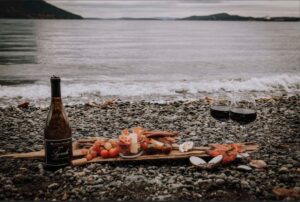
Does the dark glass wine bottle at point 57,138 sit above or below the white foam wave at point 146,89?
above

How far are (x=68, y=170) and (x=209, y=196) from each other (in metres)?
2.26

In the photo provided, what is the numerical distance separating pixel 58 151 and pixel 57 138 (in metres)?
0.19

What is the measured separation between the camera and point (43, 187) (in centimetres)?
534

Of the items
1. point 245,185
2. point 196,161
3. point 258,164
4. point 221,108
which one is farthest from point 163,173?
point 258,164

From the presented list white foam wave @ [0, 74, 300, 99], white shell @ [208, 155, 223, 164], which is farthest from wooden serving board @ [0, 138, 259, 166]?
white foam wave @ [0, 74, 300, 99]

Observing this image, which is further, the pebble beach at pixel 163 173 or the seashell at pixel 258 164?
the seashell at pixel 258 164

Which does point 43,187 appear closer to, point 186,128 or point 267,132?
point 186,128

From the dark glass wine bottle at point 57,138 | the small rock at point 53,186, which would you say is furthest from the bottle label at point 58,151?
the small rock at point 53,186

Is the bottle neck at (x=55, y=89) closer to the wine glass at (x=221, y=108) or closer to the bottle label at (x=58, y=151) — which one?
the bottle label at (x=58, y=151)

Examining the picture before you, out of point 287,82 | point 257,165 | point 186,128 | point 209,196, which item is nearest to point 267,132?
point 186,128

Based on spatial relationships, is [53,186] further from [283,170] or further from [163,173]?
[283,170]

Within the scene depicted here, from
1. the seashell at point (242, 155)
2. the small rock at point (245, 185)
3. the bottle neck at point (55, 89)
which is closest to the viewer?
the bottle neck at point (55, 89)

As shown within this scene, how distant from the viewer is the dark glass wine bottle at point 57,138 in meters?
5.39

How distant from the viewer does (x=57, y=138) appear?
5516mm
